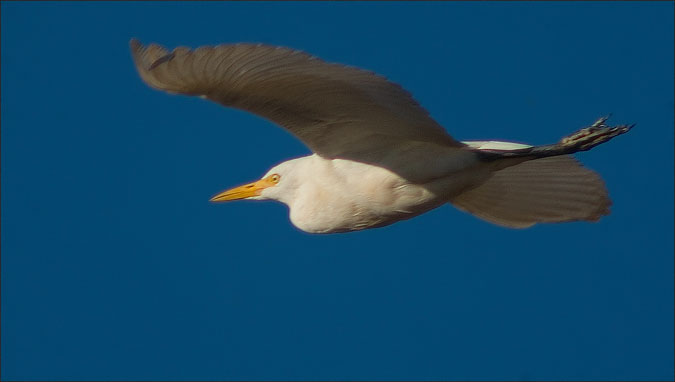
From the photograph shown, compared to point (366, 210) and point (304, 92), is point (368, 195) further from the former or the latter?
point (304, 92)

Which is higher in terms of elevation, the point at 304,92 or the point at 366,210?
the point at 304,92

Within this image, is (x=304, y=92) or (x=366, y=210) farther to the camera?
(x=366, y=210)

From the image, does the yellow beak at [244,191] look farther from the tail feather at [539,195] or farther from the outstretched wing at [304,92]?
the tail feather at [539,195]

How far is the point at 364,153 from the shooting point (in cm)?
1114

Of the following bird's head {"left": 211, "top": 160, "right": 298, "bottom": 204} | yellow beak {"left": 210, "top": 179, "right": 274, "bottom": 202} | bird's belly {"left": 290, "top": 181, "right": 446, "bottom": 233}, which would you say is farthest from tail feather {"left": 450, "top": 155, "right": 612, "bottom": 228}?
yellow beak {"left": 210, "top": 179, "right": 274, "bottom": 202}

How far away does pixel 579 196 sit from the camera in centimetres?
1243

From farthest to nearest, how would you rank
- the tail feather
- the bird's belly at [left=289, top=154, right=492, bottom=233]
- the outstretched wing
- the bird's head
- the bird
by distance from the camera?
the tail feather
the bird's head
the bird's belly at [left=289, top=154, right=492, bottom=233]
the bird
the outstretched wing

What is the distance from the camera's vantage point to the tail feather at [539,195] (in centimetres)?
1233

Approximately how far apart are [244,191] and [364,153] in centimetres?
196

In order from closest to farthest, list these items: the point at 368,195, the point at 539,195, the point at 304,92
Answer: the point at 304,92 < the point at 368,195 < the point at 539,195

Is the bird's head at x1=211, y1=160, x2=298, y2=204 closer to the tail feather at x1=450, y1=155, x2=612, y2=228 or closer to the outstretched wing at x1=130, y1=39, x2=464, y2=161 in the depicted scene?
the outstretched wing at x1=130, y1=39, x2=464, y2=161

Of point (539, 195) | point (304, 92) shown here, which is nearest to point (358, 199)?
point (304, 92)

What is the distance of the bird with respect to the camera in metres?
9.92

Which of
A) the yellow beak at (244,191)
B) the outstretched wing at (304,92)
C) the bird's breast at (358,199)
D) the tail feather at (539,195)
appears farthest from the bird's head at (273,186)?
the tail feather at (539,195)
